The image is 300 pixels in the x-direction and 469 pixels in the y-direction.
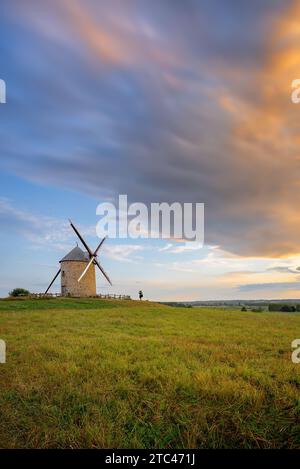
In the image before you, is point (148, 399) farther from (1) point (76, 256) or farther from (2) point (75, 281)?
(1) point (76, 256)

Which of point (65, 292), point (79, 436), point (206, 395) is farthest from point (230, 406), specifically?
point (65, 292)

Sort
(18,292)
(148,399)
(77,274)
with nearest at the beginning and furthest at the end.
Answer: (148,399) → (18,292) → (77,274)

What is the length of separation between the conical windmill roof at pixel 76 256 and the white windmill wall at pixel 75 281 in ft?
2.33

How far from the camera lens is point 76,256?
7112 centimetres

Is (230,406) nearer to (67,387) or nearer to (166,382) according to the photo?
(166,382)

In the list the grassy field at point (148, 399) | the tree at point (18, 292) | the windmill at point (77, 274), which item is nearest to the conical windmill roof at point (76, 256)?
the windmill at point (77, 274)

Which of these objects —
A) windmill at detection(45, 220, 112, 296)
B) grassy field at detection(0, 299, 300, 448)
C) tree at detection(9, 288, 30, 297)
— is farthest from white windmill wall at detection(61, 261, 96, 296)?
grassy field at detection(0, 299, 300, 448)

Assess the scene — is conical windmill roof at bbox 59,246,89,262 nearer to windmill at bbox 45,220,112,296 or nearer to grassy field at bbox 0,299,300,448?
windmill at bbox 45,220,112,296

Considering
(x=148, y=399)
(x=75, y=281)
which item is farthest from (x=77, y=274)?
Result: (x=148, y=399)

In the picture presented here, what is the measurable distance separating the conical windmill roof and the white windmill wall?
0.71 metres

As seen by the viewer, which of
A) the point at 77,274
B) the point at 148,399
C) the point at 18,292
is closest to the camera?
the point at 148,399

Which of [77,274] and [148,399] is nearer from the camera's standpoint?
[148,399]

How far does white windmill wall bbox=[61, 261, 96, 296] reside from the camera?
223 feet

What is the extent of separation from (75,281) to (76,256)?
5681 millimetres
